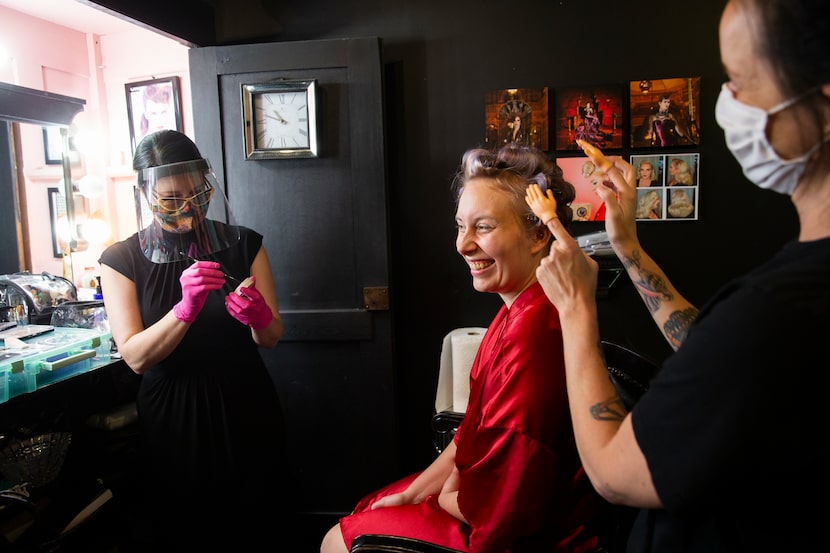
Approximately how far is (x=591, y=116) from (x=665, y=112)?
12.4 inches

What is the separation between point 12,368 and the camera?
67.9 inches

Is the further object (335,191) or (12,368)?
(335,191)

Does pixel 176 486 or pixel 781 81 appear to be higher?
pixel 781 81

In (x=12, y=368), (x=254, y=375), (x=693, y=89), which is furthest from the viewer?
(x=693, y=89)

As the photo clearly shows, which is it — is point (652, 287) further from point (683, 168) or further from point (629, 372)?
point (683, 168)

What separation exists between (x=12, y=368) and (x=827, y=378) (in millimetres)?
2097

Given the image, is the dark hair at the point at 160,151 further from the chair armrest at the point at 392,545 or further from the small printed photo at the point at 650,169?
the small printed photo at the point at 650,169

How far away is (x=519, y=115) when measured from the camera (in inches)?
96.4

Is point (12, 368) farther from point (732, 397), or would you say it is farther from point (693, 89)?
point (693, 89)

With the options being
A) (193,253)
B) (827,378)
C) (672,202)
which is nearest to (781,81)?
(827,378)

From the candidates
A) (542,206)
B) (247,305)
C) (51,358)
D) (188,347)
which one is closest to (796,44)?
(542,206)

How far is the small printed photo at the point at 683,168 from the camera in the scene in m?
2.38

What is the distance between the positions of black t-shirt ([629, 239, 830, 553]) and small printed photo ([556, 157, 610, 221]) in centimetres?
175

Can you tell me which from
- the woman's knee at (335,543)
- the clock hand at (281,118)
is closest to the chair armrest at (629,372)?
the woman's knee at (335,543)
